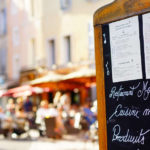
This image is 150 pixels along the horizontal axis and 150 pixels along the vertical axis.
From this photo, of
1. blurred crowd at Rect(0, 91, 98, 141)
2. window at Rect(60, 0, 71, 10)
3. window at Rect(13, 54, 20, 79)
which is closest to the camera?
blurred crowd at Rect(0, 91, 98, 141)

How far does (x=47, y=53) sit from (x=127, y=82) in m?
24.2

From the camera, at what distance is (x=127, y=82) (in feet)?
11.1

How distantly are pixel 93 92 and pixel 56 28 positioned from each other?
17.0 feet

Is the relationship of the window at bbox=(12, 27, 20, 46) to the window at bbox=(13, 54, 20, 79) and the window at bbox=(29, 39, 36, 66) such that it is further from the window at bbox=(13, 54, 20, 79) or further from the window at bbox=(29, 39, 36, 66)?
the window at bbox=(29, 39, 36, 66)

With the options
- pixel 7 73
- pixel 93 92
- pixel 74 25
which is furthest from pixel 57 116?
pixel 7 73

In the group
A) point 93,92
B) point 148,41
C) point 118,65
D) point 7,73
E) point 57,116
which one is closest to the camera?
point 148,41

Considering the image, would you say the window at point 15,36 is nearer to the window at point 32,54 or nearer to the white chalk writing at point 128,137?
the window at point 32,54

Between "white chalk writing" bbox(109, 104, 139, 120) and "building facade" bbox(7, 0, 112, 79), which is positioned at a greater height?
"building facade" bbox(7, 0, 112, 79)

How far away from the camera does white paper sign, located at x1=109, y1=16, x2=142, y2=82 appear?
10.9 ft

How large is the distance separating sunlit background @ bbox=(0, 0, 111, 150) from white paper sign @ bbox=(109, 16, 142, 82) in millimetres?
13601

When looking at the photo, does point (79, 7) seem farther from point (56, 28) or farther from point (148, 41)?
point (148, 41)

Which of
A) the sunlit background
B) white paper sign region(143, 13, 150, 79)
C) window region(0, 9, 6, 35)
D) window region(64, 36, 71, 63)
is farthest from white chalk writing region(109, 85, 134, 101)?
window region(0, 9, 6, 35)

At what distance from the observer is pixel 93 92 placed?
23203 mm

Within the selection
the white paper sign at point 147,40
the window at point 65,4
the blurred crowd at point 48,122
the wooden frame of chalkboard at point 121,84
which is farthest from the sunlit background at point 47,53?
the white paper sign at point 147,40
